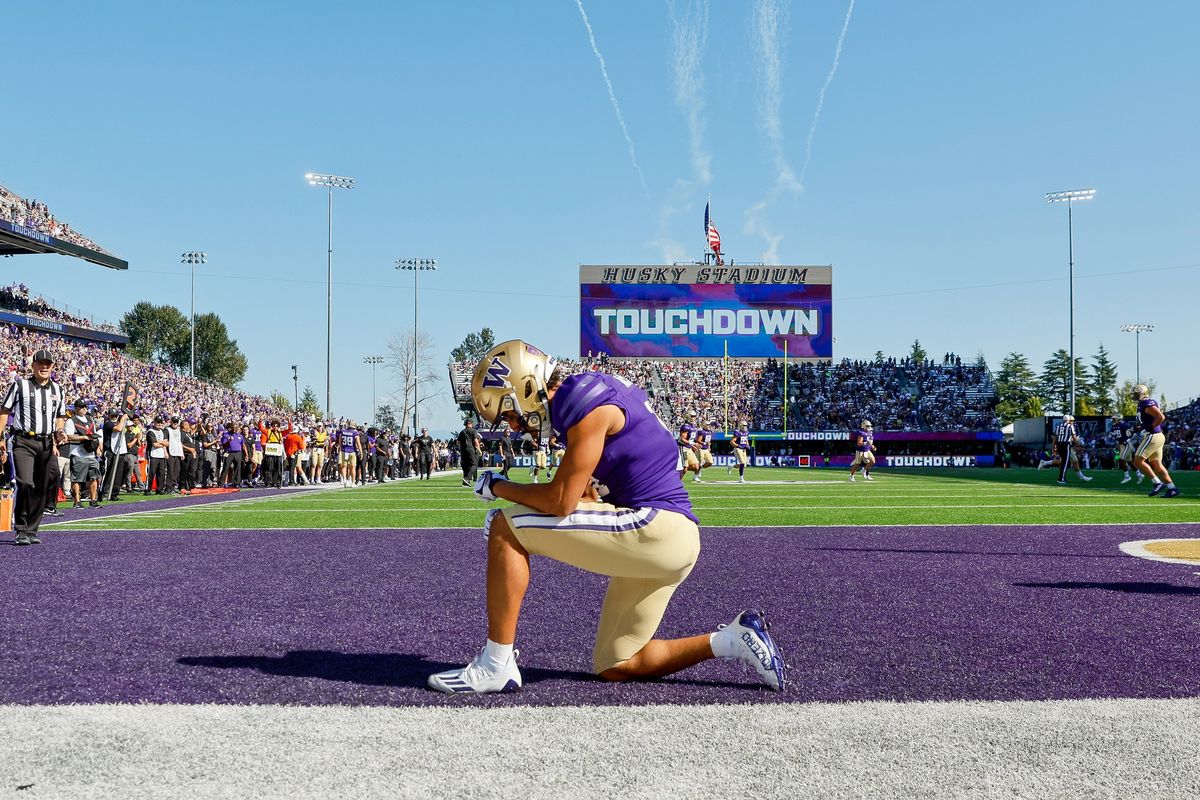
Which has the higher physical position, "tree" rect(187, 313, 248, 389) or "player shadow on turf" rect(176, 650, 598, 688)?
"tree" rect(187, 313, 248, 389)

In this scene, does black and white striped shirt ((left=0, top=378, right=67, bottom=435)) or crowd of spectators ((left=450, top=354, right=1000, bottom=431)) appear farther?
crowd of spectators ((left=450, top=354, right=1000, bottom=431))

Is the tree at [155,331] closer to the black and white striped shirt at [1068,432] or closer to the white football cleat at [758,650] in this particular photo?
the black and white striped shirt at [1068,432]

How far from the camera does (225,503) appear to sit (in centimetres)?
1716

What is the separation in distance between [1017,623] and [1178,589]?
6.74 ft

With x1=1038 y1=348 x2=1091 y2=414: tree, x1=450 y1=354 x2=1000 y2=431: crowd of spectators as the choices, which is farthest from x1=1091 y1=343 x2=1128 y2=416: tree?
x1=450 y1=354 x2=1000 y2=431: crowd of spectators

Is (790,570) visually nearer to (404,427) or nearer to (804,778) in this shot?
(804,778)

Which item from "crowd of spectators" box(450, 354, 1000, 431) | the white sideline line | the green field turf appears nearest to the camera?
the white sideline line

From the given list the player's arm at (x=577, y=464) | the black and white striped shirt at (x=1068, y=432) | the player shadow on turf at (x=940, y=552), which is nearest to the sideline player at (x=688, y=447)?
the black and white striped shirt at (x=1068, y=432)

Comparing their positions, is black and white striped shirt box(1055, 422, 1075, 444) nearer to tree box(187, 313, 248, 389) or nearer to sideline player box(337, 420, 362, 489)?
sideline player box(337, 420, 362, 489)

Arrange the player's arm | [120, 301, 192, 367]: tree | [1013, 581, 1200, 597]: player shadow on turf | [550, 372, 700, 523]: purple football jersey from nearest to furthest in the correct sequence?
the player's arm, [550, 372, 700, 523]: purple football jersey, [1013, 581, 1200, 597]: player shadow on turf, [120, 301, 192, 367]: tree

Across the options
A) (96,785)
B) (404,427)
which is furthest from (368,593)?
(404,427)

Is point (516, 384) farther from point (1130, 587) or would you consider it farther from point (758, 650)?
point (1130, 587)

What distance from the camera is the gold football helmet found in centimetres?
378

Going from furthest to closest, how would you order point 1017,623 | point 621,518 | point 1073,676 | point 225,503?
point 225,503 → point 1017,623 → point 1073,676 → point 621,518
